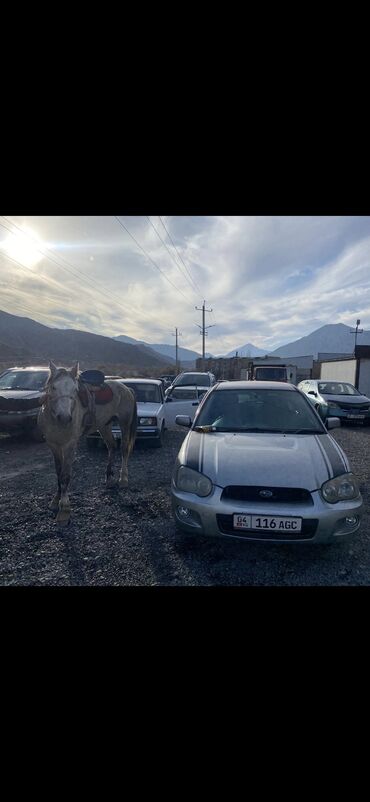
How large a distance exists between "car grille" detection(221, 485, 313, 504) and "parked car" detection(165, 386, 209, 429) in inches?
201

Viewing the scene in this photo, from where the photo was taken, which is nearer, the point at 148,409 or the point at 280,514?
the point at 280,514

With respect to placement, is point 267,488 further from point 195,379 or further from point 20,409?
point 195,379

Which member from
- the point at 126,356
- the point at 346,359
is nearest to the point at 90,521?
the point at 346,359

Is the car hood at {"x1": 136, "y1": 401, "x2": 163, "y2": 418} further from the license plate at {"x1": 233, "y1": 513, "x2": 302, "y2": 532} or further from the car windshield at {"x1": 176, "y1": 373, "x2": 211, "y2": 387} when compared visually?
the license plate at {"x1": 233, "y1": 513, "x2": 302, "y2": 532}

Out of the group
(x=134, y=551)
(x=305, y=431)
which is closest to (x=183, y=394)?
(x=305, y=431)

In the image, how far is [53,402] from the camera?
3.46 meters

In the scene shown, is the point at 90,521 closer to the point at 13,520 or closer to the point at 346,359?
the point at 13,520

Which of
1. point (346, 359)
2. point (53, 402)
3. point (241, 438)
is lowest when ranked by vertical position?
point (241, 438)

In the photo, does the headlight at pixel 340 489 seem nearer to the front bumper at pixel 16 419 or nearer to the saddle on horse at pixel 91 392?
the saddle on horse at pixel 91 392

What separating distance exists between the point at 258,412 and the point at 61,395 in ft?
7.65

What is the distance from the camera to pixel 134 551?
9.73 ft

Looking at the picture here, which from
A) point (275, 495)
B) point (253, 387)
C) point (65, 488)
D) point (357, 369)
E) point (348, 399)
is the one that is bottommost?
point (65, 488)
